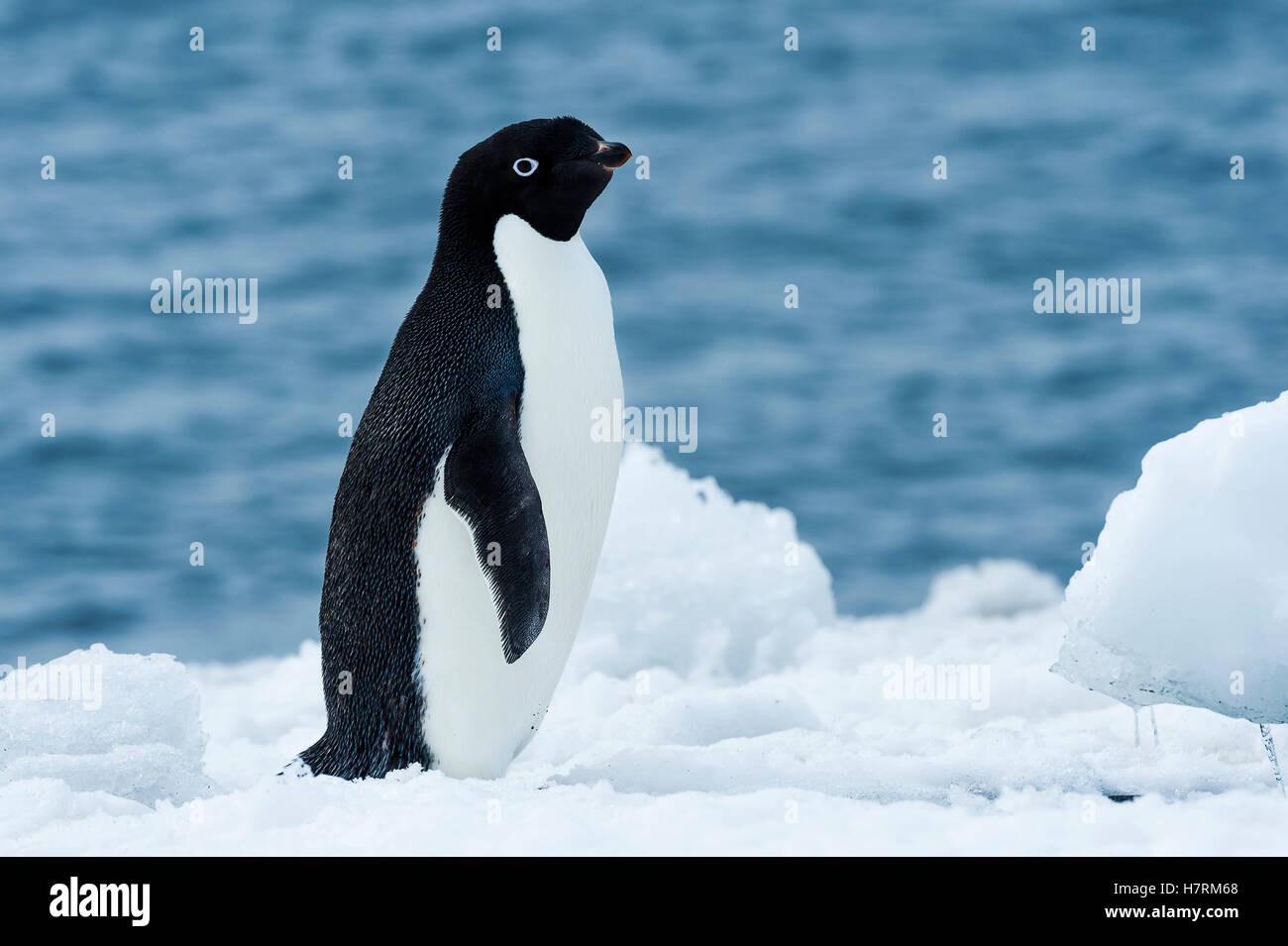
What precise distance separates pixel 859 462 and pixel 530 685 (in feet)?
27.7

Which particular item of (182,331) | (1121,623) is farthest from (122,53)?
(1121,623)

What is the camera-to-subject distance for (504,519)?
13.2 ft

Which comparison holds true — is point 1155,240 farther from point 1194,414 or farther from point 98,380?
point 98,380

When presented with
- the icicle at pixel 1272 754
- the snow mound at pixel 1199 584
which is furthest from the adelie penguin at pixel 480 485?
the icicle at pixel 1272 754

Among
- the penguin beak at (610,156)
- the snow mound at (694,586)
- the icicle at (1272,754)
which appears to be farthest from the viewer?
the snow mound at (694,586)

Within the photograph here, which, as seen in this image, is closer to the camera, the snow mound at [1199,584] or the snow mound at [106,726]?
the snow mound at [1199,584]

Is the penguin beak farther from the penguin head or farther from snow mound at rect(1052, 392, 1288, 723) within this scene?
snow mound at rect(1052, 392, 1288, 723)

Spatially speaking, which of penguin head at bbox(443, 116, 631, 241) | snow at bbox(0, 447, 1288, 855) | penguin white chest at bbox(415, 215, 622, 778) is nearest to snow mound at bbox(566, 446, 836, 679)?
snow at bbox(0, 447, 1288, 855)

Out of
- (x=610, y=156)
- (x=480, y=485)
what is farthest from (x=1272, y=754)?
(x=610, y=156)

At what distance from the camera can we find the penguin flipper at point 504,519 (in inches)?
159

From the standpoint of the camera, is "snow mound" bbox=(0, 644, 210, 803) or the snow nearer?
the snow

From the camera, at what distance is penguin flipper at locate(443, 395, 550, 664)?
159 inches

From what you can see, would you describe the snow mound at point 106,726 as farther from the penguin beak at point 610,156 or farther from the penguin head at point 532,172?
the penguin beak at point 610,156

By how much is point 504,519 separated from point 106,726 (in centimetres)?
136
